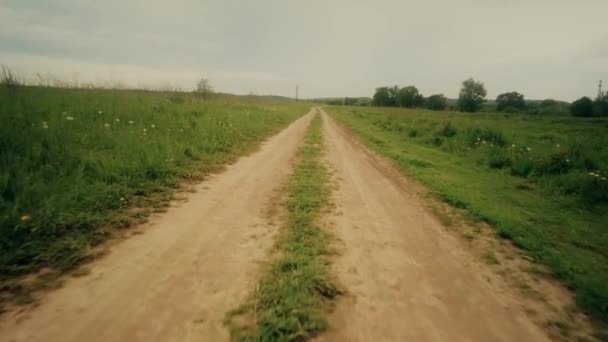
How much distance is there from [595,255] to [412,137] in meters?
13.1

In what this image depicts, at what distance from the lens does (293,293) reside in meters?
2.48

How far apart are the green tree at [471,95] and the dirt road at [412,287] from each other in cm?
8856

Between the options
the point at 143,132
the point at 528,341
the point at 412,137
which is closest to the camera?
the point at 528,341

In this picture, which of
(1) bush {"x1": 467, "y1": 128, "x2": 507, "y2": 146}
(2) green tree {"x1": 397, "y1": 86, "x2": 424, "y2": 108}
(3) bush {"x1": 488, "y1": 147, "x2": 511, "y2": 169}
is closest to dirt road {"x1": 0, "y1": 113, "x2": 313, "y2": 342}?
(3) bush {"x1": 488, "y1": 147, "x2": 511, "y2": 169}

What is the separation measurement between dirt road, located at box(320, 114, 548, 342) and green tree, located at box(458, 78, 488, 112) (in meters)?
88.6

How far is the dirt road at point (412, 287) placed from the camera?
2.27m

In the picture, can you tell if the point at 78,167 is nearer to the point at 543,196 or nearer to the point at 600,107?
the point at 543,196

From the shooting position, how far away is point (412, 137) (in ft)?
53.3

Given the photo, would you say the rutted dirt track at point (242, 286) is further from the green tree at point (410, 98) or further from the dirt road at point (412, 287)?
the green tree at point (410, 98)

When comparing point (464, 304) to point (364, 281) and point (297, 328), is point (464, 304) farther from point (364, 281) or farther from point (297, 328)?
point (297, 328)

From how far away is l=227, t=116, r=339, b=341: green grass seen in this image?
210cm

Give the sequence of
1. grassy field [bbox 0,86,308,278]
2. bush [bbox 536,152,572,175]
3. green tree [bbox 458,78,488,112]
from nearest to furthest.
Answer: grassy field [bbox 0,86,308,278] → bush [bbox 536,152,572,175] → green tree [bbox 458,78,488,112]

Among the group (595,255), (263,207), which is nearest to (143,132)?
(263,207)

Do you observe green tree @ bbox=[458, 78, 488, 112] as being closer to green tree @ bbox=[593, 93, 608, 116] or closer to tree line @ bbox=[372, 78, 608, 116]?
tree line @ bbox=[372, 78, 608, 116]
